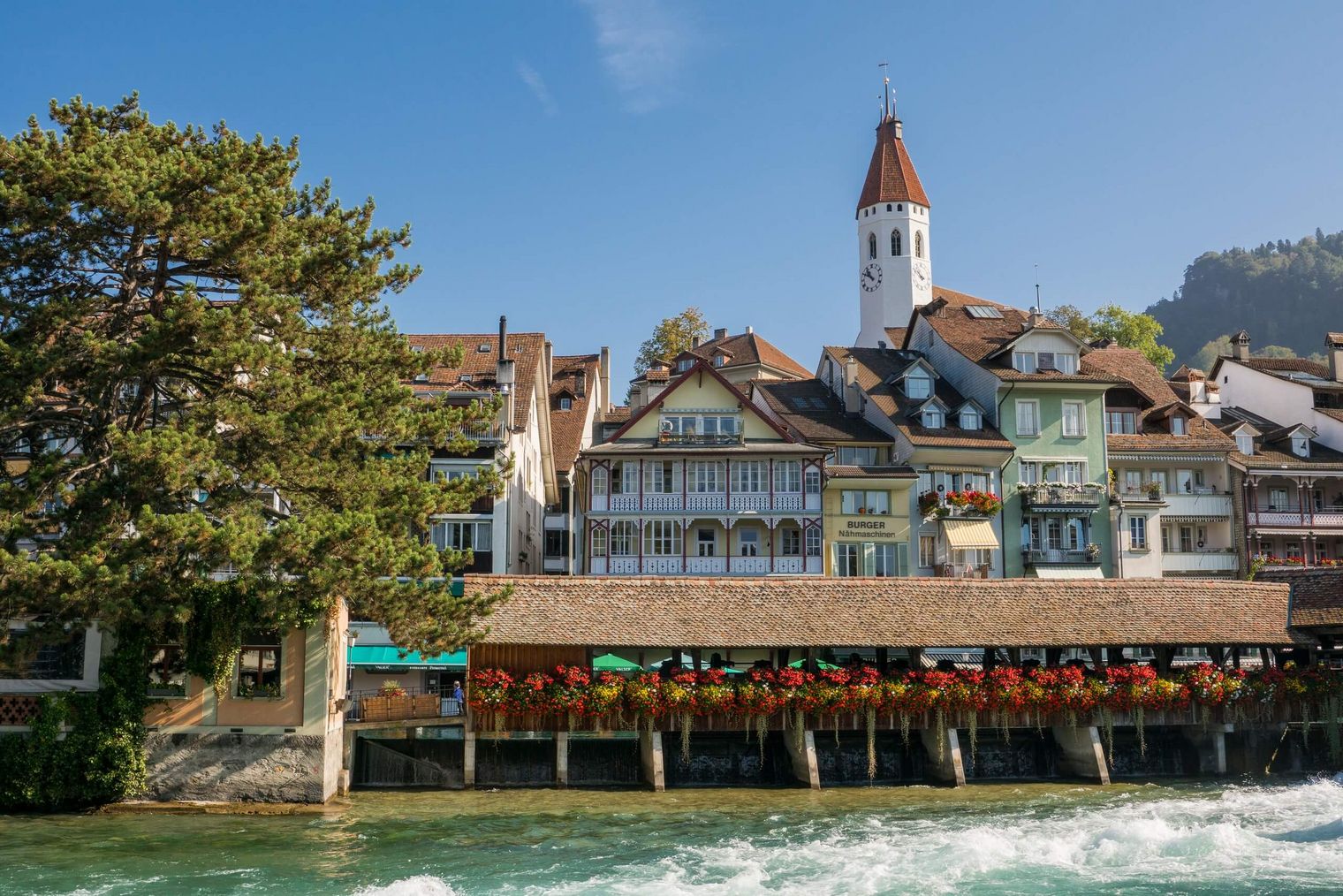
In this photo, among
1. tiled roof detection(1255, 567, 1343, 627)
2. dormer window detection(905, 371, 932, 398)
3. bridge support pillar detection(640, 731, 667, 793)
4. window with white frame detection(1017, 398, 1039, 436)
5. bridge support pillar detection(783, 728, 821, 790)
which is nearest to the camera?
bridge support pillar detection(640, 731, 667, 793)

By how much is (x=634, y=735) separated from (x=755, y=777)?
3079 mm

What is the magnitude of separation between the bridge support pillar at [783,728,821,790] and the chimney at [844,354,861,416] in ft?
72.7

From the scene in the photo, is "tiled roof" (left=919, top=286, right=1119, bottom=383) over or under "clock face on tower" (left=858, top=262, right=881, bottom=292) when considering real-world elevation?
under

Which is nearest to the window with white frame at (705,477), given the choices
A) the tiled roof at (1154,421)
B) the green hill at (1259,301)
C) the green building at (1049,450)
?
the green building at (1049,450)

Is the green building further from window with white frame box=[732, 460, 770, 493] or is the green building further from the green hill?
the green hill

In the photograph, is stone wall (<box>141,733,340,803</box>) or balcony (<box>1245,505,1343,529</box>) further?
balcony (<box>1245,505,1343,529</box>)

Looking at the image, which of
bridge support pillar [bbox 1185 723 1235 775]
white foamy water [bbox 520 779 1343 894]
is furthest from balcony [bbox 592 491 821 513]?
white foamy water [bbox 520 779 1343 894]

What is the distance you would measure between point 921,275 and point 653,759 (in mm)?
52787

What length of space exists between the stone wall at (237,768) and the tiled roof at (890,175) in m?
58.8

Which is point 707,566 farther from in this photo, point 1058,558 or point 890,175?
point 890,175

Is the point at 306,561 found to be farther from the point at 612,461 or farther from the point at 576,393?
the point at 576,393

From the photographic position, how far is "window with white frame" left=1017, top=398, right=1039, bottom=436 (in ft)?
Result: 160

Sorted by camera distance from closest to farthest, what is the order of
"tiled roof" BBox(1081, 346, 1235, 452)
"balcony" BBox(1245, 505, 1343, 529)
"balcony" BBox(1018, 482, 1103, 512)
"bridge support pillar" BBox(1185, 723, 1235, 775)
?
1. "bridge support pillar" BBox(1185, 723, 1235, 775)
2. "balcony" BBox(1018, 482, 1103, 512)
3. "balcony" BBox(1245, 505, 1343, 529)
4. "tiled roof" BBox(1081, 346, 1235, 452)

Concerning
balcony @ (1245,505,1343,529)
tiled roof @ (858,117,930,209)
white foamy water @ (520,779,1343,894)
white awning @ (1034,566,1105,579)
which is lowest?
white foamy water @ (520,779,1343,894)
